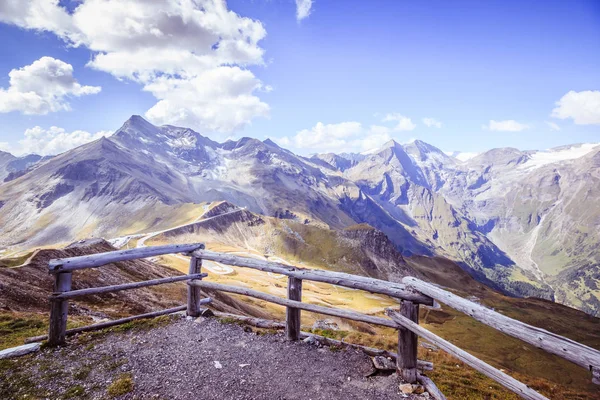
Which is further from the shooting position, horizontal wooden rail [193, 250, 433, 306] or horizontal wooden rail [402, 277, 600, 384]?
horizontal wooden rail [193, 250, 433, 306]

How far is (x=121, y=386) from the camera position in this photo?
6.68 meters

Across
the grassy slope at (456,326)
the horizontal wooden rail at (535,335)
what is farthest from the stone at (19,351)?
the horizontal wooden rail at (535,335)

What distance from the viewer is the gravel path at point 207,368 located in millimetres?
6727

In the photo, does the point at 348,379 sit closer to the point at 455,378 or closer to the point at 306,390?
the point at 306,390

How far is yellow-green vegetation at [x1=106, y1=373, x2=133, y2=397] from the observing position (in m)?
6.48

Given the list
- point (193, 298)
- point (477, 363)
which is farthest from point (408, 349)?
point (193, 298)

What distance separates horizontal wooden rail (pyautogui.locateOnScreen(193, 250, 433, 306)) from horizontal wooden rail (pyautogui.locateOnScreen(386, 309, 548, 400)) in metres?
0.53

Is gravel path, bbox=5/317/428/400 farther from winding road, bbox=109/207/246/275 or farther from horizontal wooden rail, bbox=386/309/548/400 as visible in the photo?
winding road, bbox=109/207/246/275

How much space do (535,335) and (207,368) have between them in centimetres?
692

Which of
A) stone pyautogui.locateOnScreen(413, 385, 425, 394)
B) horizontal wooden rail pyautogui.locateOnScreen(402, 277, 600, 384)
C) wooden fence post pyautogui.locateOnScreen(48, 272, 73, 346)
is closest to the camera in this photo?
horizontal wooden rail pyautogui.locateOnScreen(402, 277, 600, 384)

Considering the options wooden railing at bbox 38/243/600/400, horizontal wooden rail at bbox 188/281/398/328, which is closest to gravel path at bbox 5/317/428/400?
wooden railing at bbox 38/243/600/400

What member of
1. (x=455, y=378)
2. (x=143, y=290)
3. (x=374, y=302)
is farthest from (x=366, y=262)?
(x=455, y=378)

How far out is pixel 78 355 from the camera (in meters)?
7.98

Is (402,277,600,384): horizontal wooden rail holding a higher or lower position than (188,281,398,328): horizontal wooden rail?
higher
